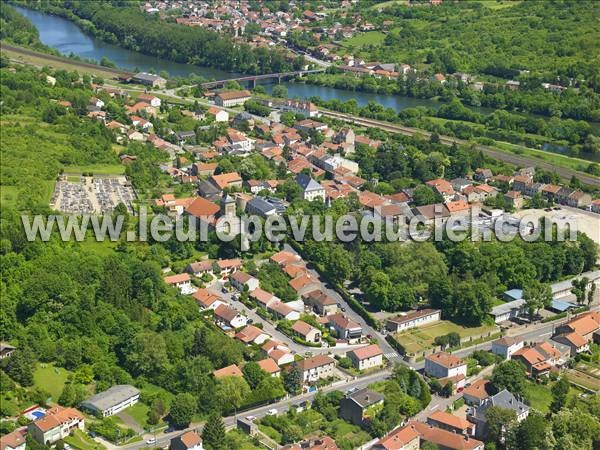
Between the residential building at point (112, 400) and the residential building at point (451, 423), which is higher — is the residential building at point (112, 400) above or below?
below

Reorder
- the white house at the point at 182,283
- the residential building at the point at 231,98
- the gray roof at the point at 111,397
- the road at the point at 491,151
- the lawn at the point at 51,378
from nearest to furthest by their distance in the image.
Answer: the gray roof at the point at 111,397 → the lawn at the point at 51,378 → the white house at the point at 182,283 → the road at the point at 491,151 → the residential building at the point at 231,98

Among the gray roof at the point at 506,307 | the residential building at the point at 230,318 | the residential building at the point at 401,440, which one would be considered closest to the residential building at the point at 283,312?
the residential building at the point at 230,318

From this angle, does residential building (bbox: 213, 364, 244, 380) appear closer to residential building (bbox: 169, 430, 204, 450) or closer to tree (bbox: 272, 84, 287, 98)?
residential building (bbox: 169, 430, 204, 450)

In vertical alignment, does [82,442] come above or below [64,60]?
below

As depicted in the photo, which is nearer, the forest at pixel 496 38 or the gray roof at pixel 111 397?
the gray roof at pixel 111 397

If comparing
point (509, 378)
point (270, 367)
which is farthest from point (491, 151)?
point (270, 367)

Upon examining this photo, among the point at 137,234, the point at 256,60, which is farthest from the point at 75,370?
the point at 256,60

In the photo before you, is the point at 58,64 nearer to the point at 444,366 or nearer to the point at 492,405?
the point at 444,366

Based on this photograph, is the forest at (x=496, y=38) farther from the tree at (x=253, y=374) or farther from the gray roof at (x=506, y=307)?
the tree at (x=253, y=374)
